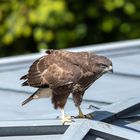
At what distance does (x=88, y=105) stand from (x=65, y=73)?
40cm

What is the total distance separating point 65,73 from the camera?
3822 millimetres

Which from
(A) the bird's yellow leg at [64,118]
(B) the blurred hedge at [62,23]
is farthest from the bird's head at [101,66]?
(B) the blurred hedge at [62,23]

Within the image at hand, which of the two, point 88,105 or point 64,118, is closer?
point 64,118

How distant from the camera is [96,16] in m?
8.42

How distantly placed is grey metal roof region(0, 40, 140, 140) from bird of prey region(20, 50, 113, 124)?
4.1 inches

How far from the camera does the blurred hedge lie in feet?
26.1

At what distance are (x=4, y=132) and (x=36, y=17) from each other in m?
4.52

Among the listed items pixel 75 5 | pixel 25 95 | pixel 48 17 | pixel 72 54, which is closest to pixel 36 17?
pixel 48 17

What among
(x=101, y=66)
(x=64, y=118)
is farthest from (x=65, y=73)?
(x=64, y=118)

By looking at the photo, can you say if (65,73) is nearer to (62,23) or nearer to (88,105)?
(88,105)

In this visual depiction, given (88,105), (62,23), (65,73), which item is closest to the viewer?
(65,73)

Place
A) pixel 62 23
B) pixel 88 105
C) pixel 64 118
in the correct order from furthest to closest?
pixel 62 23
pixel 88 105
pixel 64 118

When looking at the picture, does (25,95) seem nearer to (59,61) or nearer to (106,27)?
(59,61)

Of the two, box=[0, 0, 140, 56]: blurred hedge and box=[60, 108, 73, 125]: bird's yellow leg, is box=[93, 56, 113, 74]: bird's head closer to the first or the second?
box=[60, 108, 73, 125]: bird's yellow leg
